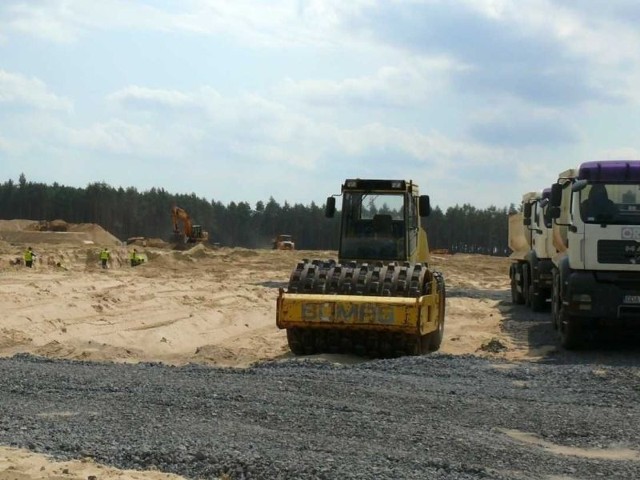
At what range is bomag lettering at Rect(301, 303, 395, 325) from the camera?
12922 millimetres

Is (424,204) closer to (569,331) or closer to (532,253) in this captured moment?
(569,331)

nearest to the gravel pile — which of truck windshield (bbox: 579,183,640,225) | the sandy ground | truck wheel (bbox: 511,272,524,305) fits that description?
the sandy ground

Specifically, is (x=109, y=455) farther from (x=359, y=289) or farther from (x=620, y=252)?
(x=620, y=252)

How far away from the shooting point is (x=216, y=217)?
98.2 m

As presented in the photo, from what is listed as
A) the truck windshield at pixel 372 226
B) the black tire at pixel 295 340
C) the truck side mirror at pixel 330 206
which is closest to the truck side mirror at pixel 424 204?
the truck windshield at pixel 372 226

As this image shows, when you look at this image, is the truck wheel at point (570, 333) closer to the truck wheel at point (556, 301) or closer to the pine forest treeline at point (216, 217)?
the truck wheel at point (556, 301)

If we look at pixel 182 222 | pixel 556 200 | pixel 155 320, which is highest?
pixel 182 222

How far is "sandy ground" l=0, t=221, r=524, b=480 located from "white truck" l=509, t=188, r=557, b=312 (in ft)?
2.97

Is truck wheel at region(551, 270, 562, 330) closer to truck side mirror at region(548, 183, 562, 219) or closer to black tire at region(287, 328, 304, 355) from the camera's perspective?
truck side mirror at region(548, 183, 562, 219)

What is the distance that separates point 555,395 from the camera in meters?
10.0

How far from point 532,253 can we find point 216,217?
77.6 metres

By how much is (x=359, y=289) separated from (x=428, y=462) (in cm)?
722

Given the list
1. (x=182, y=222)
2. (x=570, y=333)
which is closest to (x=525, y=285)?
(x=570, y=333)

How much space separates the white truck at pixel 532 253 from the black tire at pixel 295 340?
7069 mm
